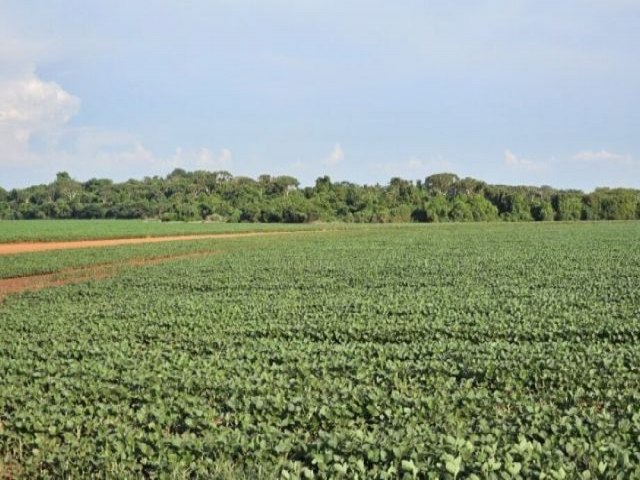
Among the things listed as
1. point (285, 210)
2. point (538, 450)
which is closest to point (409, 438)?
point (538, 450)

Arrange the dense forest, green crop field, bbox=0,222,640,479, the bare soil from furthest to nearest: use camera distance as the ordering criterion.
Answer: the dense forest, the bare soil, green crop field, bbox=0,222,640,479

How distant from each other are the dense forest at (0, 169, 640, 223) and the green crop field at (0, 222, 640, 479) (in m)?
110

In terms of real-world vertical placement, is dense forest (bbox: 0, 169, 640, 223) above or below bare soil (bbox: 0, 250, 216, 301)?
above

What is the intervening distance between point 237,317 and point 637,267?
19852 mm

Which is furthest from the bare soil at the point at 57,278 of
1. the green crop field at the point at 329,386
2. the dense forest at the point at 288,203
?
the dense forest at the point at 288,203

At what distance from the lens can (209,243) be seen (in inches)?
2238

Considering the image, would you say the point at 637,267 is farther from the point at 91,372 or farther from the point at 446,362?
the point at 91,372

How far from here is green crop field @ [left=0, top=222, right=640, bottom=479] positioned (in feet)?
21.6

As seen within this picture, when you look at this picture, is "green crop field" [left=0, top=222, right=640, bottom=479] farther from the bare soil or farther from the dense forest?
the dense forest

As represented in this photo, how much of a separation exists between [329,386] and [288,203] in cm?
12423

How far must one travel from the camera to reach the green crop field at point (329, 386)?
6594mm

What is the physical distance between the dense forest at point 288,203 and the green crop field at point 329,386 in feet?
362


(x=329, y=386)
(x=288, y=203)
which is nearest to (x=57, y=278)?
(x=329, y=386)

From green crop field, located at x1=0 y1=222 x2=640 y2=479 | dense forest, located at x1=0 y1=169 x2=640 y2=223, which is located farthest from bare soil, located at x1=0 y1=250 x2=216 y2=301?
dense forest, located at x1=0 y1=169 x2=640 y2=223
